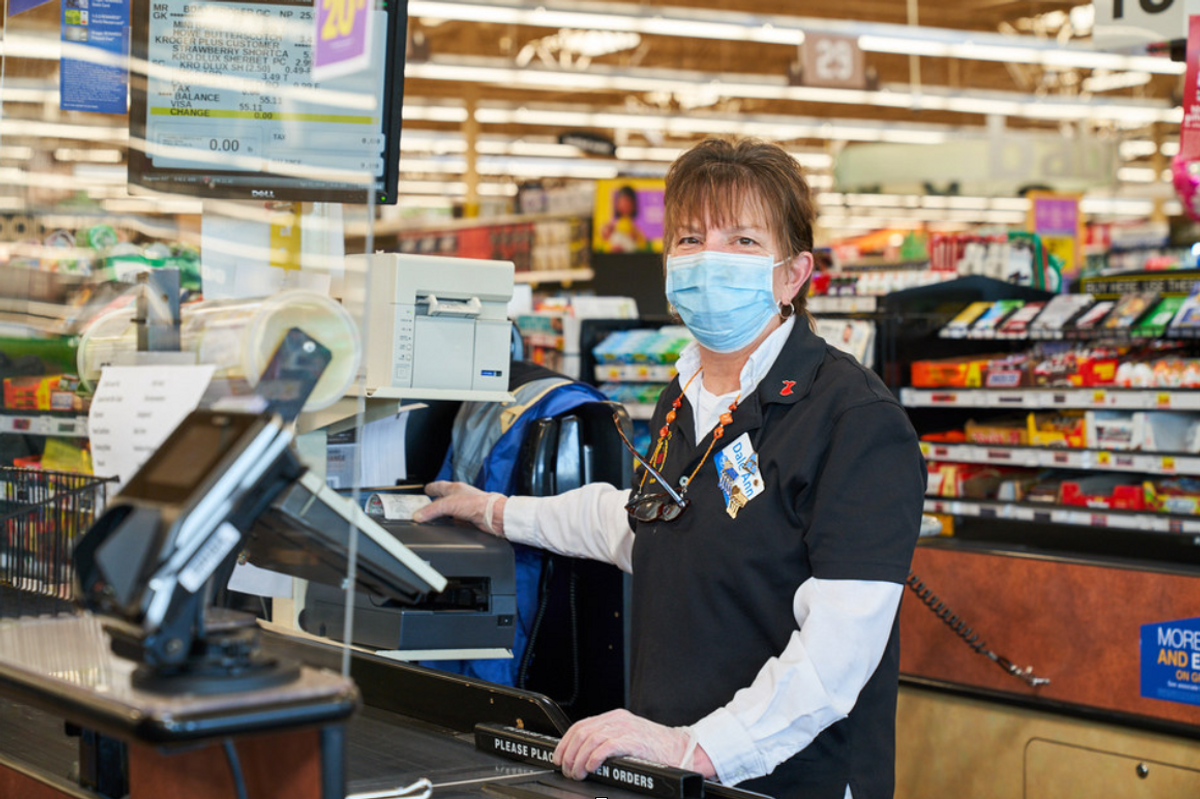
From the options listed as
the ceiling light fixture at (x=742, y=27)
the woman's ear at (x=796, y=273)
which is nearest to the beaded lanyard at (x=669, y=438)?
the woman's ear at (x=796, y=273)

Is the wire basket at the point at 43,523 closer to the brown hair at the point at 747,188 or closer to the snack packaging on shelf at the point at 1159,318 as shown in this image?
the brown hair at the point at 747,188

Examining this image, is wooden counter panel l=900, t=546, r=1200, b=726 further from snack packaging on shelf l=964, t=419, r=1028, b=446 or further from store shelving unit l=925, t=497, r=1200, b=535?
snack packaging on shelf l=964, t=419, r=1028, b=446

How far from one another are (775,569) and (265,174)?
38.4 inches

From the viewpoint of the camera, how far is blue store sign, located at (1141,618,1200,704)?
3.31 metres

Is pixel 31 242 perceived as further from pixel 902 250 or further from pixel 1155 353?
pixel 902 250

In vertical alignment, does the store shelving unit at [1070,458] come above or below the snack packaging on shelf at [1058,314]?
below

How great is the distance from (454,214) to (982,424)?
34.8 feet

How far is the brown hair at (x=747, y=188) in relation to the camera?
7.00 ft

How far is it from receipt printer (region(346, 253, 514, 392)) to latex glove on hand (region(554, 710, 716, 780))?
102 centimetres

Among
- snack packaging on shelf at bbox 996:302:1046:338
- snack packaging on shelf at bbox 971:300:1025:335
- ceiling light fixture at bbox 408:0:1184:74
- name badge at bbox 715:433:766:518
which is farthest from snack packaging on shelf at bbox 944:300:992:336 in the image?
ceiling light fixture at bbox 408:0:1184:74

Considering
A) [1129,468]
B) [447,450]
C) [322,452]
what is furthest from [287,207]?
[1129,468]

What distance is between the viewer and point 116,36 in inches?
77.0

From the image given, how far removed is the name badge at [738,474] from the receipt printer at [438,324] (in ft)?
2.64

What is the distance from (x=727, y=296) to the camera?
2166 millimetres
